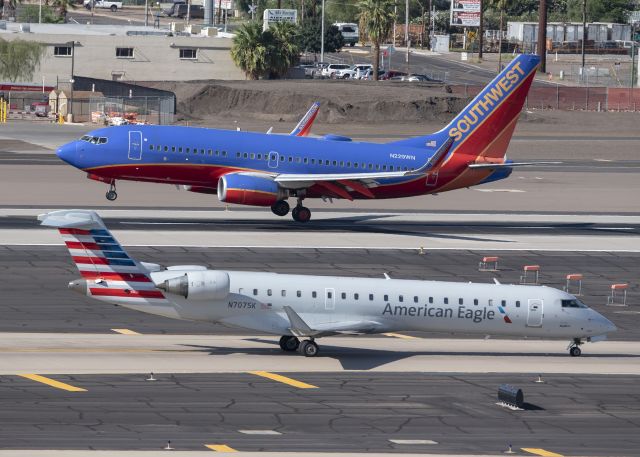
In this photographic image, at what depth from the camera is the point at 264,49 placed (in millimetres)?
150125

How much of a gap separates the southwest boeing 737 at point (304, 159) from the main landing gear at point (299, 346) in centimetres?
2289

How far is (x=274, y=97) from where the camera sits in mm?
133375

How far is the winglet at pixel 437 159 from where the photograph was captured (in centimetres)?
6391

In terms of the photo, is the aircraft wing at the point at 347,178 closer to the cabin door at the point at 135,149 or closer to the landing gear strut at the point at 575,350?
the cabin door at the point at 135,149

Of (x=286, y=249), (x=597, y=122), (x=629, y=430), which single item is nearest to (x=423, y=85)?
(x=597, y=122)

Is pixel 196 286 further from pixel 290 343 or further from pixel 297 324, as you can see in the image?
pixel 290 343

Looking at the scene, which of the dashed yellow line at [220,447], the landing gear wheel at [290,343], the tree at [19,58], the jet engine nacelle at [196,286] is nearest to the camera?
the dashed yellow line at [220,447]

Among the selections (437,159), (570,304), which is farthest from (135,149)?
(570,304)

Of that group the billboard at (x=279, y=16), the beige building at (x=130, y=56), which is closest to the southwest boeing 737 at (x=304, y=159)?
the beige building at (x=130, y=56)

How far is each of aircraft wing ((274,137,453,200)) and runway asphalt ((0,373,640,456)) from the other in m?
26.8

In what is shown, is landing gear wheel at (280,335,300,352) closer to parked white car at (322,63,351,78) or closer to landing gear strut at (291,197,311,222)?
landing gear strut at (291,197,311,222)

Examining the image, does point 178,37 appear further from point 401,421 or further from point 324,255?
point 401,421

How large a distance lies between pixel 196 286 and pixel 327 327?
418cm

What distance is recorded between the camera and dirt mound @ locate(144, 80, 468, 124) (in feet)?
430
